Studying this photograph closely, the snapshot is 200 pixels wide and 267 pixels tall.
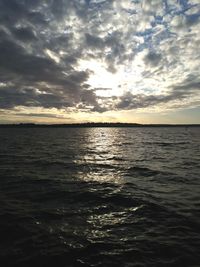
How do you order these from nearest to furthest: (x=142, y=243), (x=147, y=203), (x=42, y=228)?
(x=142, y=243), (x=42, y=228), (x=147, y=203)

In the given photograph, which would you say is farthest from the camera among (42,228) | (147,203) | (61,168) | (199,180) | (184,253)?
(61,168)

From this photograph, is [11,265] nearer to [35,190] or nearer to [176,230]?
[176,230]

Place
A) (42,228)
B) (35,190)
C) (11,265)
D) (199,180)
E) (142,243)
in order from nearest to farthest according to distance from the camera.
→ 1. (11,265)
2. (142,243)
3. (42,228)
4. (35,190)
5. (199,180)

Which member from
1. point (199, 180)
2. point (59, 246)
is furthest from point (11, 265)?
point (199, 180)

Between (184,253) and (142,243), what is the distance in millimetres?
1465

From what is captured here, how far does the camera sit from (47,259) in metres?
7.93

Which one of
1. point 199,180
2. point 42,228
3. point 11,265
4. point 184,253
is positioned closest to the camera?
point 11,265

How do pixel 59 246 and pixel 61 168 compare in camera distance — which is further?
pixel 61 168

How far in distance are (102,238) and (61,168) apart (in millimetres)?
15710

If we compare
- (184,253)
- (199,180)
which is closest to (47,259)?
(184,253)

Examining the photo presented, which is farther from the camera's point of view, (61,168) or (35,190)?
(61,168)

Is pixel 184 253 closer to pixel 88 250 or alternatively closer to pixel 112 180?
pixel 88 250

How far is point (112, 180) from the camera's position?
19.9 m

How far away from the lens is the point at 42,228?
1012cm
